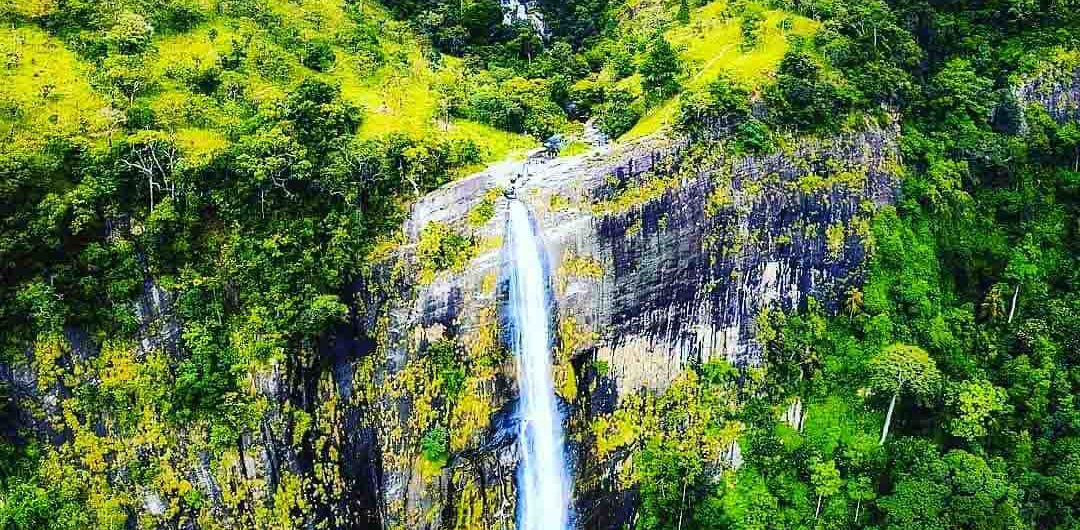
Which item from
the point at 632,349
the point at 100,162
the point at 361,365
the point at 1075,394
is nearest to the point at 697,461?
the point at 632,349

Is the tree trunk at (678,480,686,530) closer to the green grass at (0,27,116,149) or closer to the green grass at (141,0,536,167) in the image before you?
the green grass at (141,0,536,167)

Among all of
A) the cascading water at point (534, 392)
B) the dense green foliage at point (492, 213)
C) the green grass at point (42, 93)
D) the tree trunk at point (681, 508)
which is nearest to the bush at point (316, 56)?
the dense green foliage at point (492, 213)

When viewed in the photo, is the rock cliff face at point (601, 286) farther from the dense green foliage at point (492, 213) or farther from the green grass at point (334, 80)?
the green grass at point (334, 80)

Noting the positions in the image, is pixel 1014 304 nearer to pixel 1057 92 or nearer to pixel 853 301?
pixel 853 301

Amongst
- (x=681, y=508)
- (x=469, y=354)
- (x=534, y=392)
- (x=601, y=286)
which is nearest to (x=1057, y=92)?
(x=601, y=286)

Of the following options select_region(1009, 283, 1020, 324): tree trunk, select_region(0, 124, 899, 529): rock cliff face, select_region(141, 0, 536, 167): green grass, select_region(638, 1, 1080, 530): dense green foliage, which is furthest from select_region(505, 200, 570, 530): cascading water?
select_region(1009, 283, 1020, 324): tree trunk

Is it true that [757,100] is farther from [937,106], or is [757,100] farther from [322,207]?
[322,207]
